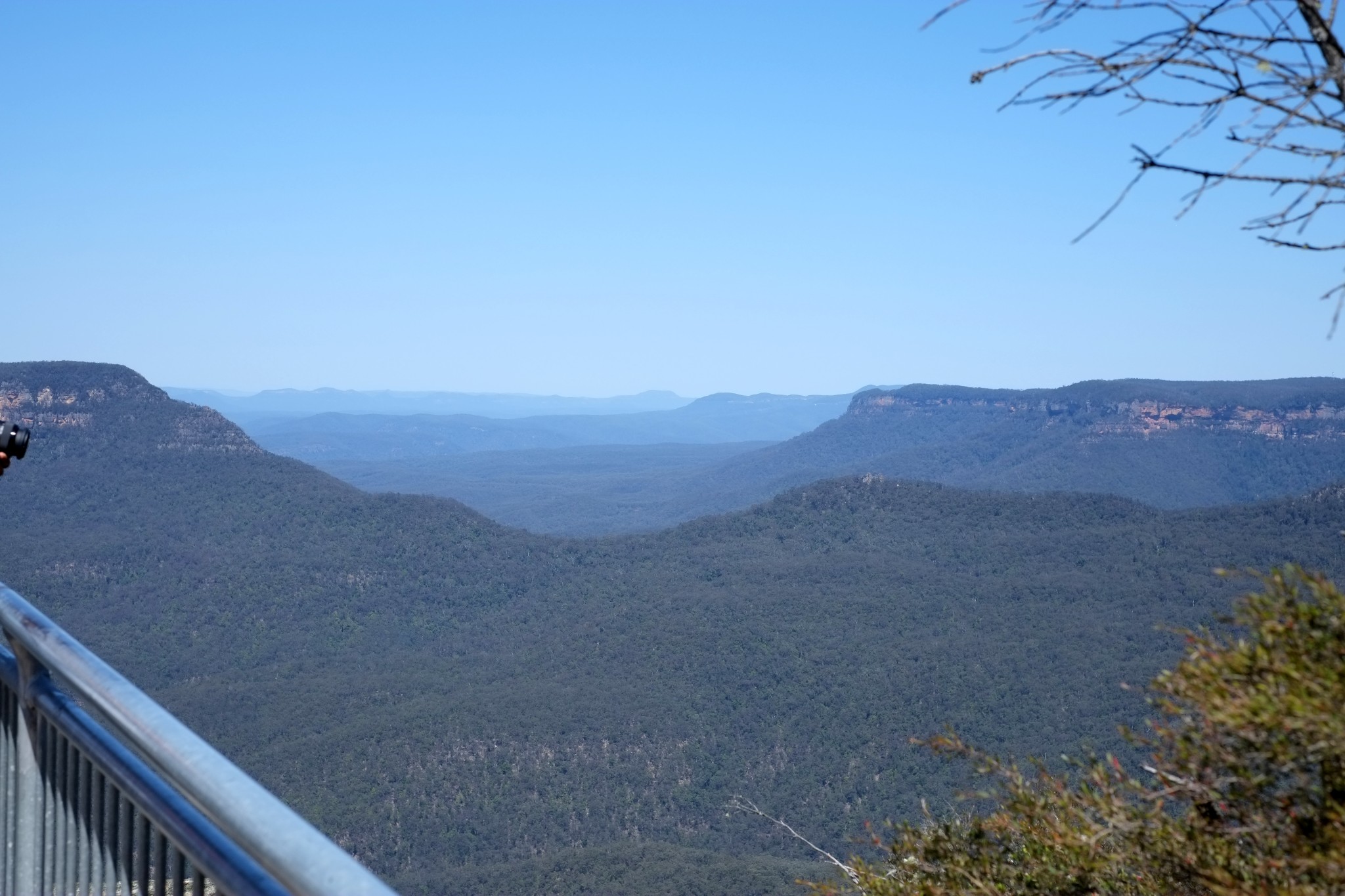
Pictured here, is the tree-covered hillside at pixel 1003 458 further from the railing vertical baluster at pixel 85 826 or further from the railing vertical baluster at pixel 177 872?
the railing vertical baluster at pixel 177 872

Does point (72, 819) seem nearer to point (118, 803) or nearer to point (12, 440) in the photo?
point (118, 803)

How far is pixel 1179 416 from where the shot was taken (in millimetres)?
85188

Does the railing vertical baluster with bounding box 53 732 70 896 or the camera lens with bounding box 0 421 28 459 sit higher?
the camera lens with bounding box 0 421 28 459

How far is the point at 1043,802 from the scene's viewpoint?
4270 millimetres

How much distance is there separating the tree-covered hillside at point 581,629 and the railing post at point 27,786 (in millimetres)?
19558

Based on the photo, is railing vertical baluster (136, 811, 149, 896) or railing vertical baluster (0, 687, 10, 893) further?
railing vertical baluster (0, 687, 10, 893)

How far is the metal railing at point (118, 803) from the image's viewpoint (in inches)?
43.3

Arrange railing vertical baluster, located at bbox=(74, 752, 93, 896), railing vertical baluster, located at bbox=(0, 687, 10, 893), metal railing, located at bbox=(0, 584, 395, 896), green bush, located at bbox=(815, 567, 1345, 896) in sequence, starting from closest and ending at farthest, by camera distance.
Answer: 1. metal railing, located at bbox=(0, 584, 395, 896)
2. railing vertical baluster, located at bbox=(74, 752, 93, 896)
3. railing vertical baluster, located at bbox=(0, 687, 10, 893)
4. green bush, located at bbox=(815, 567, 1345, 896)

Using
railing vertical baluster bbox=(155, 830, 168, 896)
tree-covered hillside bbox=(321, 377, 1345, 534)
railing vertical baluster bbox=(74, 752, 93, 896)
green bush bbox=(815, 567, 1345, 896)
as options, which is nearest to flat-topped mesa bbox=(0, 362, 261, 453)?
tree-covered hillside bbox=(321, 377, 1345, 534)

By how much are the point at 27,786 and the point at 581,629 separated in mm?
43328

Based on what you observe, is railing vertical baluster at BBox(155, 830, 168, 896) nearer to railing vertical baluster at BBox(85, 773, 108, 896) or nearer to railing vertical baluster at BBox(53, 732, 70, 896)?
railing vertical baluster at BBox(85, 773, 108, 896)

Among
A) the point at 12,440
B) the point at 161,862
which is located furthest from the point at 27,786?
the point at 12,440

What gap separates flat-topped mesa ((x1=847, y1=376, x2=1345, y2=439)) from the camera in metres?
79.1

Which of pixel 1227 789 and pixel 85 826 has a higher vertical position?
pixel 85 826
